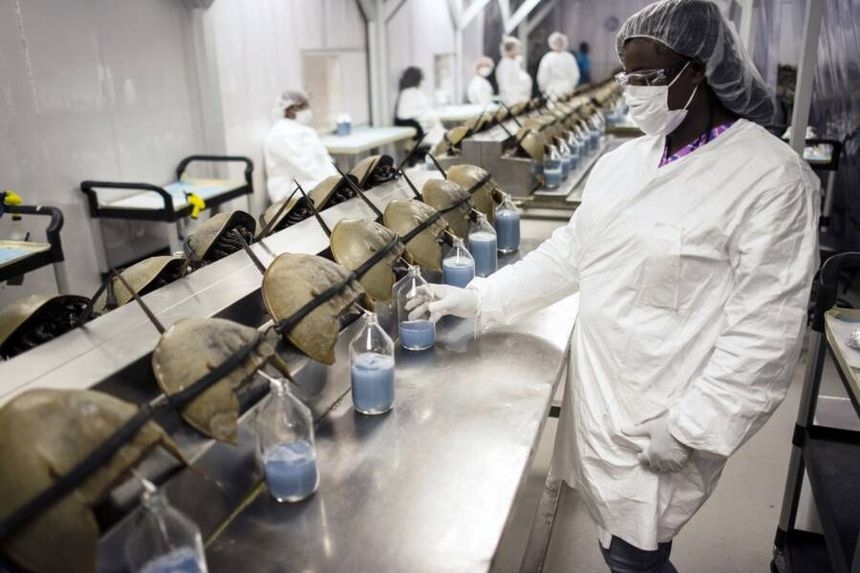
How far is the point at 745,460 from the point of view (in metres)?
2.67

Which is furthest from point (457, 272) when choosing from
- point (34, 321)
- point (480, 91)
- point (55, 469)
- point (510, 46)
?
point (510, 46)

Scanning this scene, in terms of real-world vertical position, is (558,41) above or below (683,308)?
above

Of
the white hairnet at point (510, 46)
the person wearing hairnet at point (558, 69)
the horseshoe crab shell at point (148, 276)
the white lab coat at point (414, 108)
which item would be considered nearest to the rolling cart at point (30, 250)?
the horseshoe crab shell at point (148, 276)

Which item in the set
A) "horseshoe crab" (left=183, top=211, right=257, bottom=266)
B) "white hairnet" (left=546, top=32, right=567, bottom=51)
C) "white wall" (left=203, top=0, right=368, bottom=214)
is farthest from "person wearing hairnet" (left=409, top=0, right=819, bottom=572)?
"white hairnet" (left=546, top=32, right=567, bottom=51)

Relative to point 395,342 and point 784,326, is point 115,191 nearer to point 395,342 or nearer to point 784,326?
point 395,342

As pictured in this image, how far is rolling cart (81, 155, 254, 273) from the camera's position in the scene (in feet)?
12.1

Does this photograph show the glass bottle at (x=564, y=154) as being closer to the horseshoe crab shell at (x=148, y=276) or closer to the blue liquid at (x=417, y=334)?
the blue liquid at (x=417, y=334)

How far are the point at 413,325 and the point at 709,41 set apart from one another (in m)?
0.92

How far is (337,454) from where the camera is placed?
4.11ft

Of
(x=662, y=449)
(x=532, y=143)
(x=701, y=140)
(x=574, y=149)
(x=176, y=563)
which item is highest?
(x=701, y=140)

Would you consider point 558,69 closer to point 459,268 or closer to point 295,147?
point 295,147

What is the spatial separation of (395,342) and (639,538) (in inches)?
29.5

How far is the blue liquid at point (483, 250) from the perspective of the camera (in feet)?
7.10

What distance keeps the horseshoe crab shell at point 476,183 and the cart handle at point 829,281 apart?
1045 millimetres
